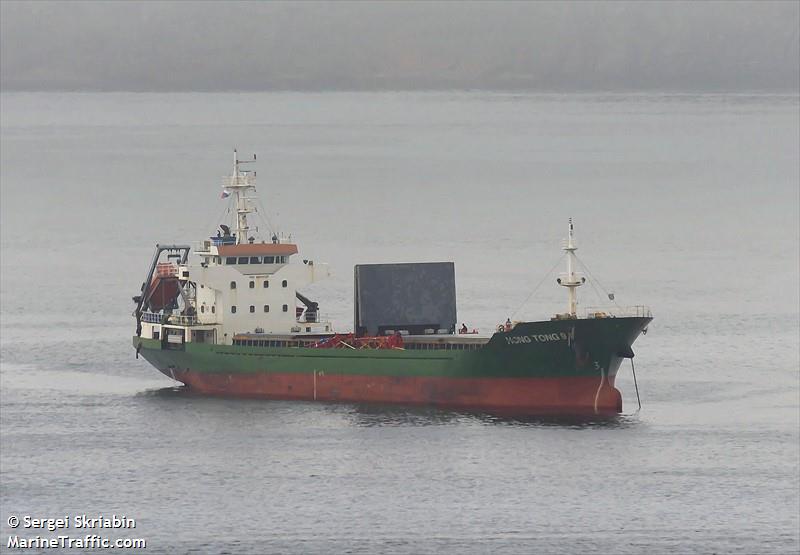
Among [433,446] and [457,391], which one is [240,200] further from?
[433,446]

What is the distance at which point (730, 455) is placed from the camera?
6406 centimetres

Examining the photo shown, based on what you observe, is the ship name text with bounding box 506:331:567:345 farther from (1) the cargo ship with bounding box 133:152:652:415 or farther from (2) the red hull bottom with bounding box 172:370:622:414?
(2) the red hull bottom with bounding box 172:370:622:414

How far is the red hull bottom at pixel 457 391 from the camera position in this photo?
72500 millimetres

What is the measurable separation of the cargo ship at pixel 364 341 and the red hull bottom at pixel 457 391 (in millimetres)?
39

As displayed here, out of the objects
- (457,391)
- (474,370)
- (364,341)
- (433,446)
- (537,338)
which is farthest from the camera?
(364,341)

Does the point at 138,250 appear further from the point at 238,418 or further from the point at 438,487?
the point at 438,487

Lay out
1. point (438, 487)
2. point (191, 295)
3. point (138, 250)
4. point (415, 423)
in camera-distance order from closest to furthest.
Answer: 1. point (438, 487)
2. point (415, 423)
3. point (191, 295)
4. point (138, 250)

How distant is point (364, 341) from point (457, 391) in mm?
4772

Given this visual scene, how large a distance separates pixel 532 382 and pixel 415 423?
18.4 ft

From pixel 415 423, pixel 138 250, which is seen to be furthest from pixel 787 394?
pixel 138 250

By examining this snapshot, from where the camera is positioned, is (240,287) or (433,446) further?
(240,287)

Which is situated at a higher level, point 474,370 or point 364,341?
point 364,341

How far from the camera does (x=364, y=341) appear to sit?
76.2 meters

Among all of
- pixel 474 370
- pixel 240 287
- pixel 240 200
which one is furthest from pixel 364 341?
pixel 240 200
